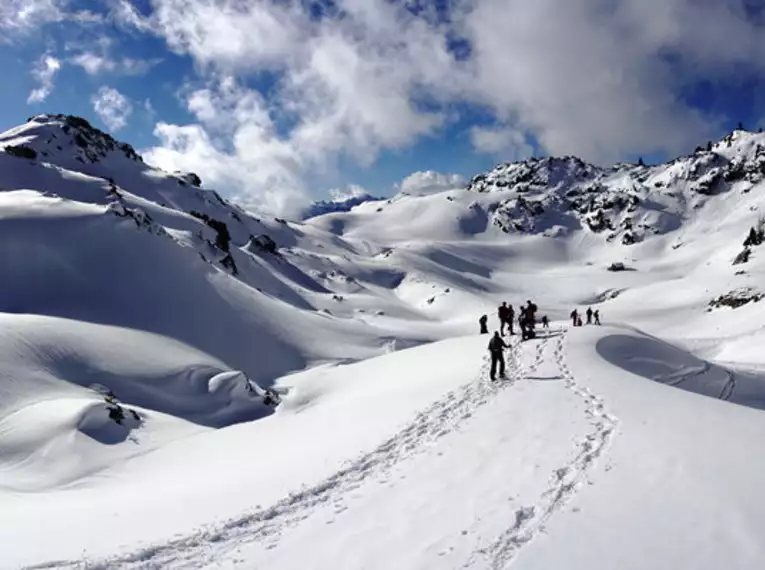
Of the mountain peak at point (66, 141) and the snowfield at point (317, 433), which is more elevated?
the mountain peak at point (66, 141)

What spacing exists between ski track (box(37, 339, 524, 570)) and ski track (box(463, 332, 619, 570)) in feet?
10.8

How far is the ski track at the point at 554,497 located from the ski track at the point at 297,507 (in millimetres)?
3294

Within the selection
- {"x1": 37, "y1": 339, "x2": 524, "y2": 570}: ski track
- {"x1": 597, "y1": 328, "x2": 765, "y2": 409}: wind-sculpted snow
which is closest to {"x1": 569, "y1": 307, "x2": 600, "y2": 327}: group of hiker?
{"x1": 597, "y1": 328, "x2": 765, "y2": 409}: wind-sculpted snow

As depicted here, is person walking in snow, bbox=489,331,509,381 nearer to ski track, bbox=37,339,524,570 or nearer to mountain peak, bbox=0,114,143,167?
ski track, bbox=37,339,524,570

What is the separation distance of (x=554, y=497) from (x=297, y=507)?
16.9 ft

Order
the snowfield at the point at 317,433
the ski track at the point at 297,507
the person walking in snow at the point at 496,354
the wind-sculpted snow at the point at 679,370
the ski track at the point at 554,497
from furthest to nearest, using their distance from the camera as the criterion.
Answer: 1. the wind-sculpted snow at the point at 679,370
2. the person walking in snow at the point at 496,354
3. the snowfield at the point at 317,433
4. the ski track at the point at 297,507
5. the ski track at the point at 554,497

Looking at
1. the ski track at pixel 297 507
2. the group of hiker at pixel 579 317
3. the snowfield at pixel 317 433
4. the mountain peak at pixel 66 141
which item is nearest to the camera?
the ski track at pixel 297 507

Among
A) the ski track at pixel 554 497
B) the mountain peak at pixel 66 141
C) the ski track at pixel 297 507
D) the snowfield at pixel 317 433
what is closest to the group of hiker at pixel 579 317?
the snowfield at pixel 317 433

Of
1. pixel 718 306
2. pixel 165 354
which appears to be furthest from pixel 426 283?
pixel 165 354

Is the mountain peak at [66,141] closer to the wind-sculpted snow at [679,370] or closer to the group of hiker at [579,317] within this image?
the group of hiker at [579,317]

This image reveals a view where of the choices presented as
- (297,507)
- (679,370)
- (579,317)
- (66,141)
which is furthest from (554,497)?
(66,141)

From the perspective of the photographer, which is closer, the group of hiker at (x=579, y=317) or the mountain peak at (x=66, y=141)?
the group of hiker at (x=579, y=317)

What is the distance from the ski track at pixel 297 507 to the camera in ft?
30.4

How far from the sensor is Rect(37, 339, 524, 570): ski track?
9.27 meters
